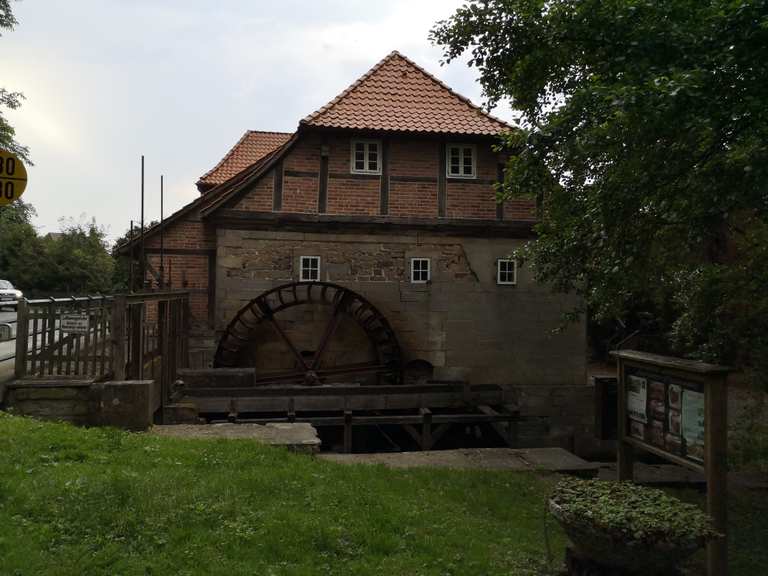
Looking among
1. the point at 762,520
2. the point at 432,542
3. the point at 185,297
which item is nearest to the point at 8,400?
the point at 432,542

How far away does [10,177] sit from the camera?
190 inches

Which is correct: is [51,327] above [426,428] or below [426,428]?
above

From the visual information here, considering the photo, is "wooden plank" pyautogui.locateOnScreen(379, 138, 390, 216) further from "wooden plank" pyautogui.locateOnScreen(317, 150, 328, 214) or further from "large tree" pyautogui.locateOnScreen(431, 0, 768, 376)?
"large tree" pyautogui.locateOnScreen(431, 0, 768, 376)

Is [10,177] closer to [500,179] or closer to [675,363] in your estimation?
[675,363]

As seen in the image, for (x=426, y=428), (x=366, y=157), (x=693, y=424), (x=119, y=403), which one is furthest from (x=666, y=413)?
(x=366, y=157)

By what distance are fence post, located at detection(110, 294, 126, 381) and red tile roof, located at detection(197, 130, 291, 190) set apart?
10536mm

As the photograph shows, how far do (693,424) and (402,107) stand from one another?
10773 millimetres

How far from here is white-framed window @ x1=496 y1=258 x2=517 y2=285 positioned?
45.9 ft

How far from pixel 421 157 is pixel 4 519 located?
1104 cm

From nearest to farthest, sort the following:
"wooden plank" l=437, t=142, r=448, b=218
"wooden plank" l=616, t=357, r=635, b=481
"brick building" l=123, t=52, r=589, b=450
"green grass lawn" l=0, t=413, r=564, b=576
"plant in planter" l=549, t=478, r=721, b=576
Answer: "plant in planter" l=549, t=478, r=721, b=576, "green grass lawn" l=0, t=413, r=564, b=576, "wooden plank" l=616, t=357, r=635, b=481, "brick building" l=123, t=52, r=589, b=450, "wooden plank" l=437, t=142, r=448, b=218

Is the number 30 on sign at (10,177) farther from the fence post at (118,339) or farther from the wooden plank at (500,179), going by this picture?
the wooden plank at (500,179)

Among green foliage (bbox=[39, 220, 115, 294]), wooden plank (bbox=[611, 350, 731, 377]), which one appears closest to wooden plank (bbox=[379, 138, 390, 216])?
wooden plank (bbox=[611, 350, 731, 377])

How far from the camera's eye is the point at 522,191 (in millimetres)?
7594

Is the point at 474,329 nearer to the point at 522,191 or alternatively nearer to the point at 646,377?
the point at 522,191
